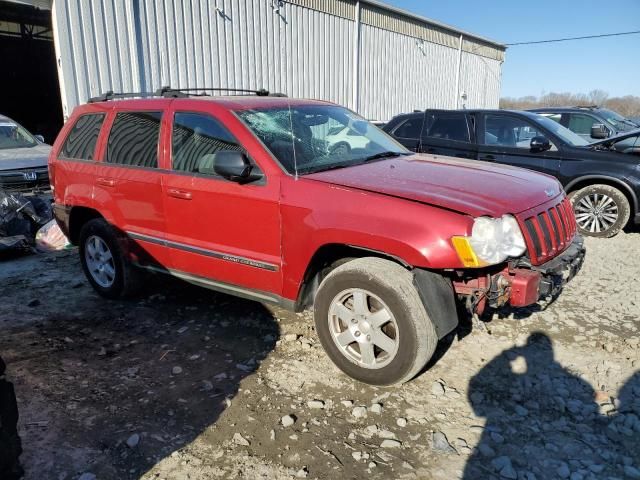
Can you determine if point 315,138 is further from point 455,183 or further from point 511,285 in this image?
point 511,285

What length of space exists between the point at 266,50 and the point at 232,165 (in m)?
10.1

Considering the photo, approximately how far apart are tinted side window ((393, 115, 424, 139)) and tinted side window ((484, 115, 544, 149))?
1062 millimetres

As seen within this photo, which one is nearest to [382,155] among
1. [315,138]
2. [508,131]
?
[315,138]

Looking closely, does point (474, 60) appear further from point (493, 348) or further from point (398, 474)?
point (398, 474)

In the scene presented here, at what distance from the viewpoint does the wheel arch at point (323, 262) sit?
321 cm

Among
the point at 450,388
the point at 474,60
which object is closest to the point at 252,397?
the point at 450,388

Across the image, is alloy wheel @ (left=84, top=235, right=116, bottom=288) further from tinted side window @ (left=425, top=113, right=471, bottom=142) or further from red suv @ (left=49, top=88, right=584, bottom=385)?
tinted side window @ (left=425, top=113, right=471, bottom=142)

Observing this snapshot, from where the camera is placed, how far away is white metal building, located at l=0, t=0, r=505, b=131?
915 cm

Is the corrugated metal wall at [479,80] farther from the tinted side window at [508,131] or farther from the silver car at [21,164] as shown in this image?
the silver car at [21,164]

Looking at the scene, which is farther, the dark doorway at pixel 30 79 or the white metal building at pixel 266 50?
the dark doorway at pixel 30 79

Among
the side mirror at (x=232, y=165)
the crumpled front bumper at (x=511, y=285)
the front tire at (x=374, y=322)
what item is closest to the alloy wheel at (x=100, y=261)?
the side mirror at (x=232, y=165)

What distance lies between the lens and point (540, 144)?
263 inches

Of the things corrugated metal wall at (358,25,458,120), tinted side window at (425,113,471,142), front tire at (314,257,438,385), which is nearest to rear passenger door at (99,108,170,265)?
front tire at (314,257,438,385)

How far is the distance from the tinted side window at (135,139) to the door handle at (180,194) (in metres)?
0.31
